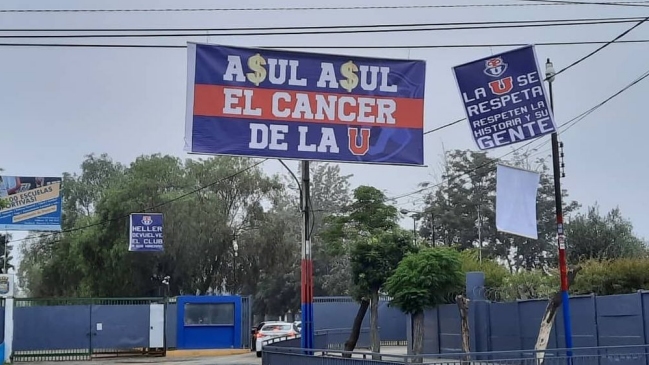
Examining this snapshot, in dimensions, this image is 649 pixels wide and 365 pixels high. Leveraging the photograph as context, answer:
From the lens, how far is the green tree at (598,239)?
49406 mm

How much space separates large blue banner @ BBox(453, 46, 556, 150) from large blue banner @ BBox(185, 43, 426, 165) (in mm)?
2500

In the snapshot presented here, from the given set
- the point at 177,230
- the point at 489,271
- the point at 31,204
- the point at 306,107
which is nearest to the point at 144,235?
the point at 31,204

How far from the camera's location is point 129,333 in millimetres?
36844

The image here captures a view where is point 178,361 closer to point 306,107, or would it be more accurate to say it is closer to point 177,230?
point 177,230

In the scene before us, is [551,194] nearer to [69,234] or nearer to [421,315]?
[69,234]

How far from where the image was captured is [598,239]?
50656 millimetres

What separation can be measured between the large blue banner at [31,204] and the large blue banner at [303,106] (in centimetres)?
2559

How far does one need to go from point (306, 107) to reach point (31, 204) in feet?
88.5

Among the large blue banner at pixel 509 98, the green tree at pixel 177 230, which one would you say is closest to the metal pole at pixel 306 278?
the large blue banner at pixel 509 98

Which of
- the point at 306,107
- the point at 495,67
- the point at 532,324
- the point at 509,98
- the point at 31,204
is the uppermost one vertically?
the point at 31,204

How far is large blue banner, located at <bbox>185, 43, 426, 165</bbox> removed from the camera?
17.3 m

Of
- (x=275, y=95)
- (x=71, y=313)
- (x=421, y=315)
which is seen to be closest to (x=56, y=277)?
(x=71, y=313)

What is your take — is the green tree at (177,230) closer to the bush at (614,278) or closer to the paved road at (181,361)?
the paved road at (181,361)

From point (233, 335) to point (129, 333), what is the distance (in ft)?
15.1
